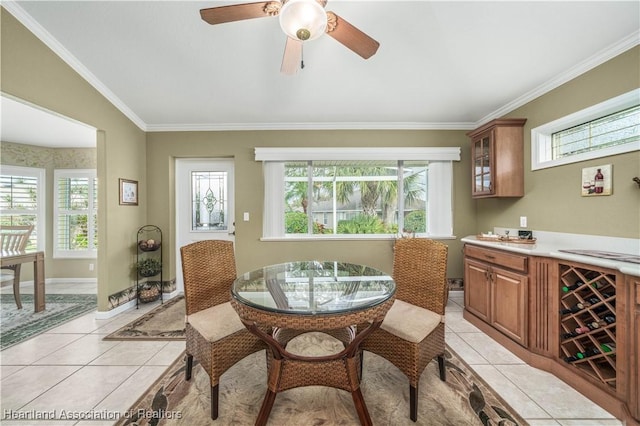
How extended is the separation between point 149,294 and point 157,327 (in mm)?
846

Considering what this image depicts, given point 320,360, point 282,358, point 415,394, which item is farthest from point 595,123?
point 282,358

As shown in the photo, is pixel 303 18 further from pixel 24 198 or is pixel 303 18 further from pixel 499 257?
pixel 24 198

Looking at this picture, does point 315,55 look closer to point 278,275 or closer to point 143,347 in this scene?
point 278,275

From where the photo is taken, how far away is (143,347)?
2.27m

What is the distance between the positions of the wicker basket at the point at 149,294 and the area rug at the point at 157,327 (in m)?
0.20

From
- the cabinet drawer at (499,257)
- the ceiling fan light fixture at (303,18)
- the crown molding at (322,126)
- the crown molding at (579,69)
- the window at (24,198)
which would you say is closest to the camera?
the ceiling fan light fixture at (303,18)

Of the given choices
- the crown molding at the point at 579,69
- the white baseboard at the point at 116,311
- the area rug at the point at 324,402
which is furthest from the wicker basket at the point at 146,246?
the crown molding at the point at 579,69

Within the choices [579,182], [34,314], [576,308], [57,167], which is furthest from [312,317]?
[57,167]

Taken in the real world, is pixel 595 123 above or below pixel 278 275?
above

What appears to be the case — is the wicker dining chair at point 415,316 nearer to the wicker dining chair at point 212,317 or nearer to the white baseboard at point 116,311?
the wicker dining chair at point 212,317

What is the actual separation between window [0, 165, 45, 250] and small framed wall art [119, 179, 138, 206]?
234 centimetres

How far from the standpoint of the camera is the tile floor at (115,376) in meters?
1.54

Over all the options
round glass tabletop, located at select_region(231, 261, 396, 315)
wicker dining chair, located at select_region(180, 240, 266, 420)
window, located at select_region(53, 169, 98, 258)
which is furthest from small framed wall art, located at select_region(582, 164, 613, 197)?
window, located at select_region(53, 169, 98, 258)

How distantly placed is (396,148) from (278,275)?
8.42 feet
